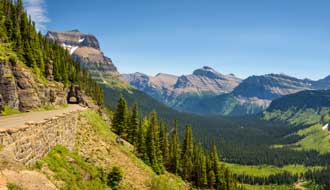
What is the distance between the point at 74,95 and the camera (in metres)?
118

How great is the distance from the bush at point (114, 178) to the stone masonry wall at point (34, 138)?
786cm

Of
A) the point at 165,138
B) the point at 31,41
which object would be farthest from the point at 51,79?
the point at 165,138

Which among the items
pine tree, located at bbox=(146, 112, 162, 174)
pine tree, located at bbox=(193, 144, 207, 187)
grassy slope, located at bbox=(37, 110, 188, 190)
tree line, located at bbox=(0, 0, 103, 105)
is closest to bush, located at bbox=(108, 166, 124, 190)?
grassy slope, located at bbox=(37, 110, 188, 190)

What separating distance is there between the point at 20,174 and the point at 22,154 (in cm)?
392

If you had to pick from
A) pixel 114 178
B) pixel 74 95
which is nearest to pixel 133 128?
pixel 74 95

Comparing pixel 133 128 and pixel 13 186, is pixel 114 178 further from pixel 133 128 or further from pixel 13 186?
pixel 133 128

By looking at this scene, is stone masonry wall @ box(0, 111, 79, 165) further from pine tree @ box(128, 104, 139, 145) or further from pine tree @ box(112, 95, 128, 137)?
pine tree @ box(128, 104, 139, 145)

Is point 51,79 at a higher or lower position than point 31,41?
lower

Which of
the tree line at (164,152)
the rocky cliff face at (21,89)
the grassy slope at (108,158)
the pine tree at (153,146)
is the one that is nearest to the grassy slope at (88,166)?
the grassy slope at (108,158)

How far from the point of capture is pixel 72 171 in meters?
33.4

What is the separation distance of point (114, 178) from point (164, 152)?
2340 inches

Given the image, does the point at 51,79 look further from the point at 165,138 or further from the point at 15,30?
the point at 165,138

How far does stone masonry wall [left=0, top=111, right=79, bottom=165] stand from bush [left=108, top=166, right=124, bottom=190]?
7.86 m

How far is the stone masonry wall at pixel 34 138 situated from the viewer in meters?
22.2
